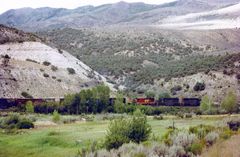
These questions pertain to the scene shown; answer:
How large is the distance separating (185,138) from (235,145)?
3.84 meters

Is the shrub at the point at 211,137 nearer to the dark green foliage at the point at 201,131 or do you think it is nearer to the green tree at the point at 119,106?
the dark green foliage at the point at 201,131

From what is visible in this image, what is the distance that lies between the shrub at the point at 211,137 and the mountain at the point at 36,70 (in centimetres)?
6054

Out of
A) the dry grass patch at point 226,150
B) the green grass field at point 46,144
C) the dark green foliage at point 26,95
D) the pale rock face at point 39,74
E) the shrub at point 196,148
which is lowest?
the green grass field at point 46,144

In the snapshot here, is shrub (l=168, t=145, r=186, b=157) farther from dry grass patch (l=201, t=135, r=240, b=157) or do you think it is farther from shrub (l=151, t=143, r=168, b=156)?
dry grass patch (l=201, t=135, r=240, b=157)

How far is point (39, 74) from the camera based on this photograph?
9731cm

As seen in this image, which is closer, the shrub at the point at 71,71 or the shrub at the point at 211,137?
the shrub at the point at 211,137

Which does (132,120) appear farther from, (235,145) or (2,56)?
(2,56)

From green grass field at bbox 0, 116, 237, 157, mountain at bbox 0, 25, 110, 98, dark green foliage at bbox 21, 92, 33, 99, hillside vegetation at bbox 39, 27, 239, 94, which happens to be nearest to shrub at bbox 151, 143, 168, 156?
green grass field at bbox 0, 116, 237, 157

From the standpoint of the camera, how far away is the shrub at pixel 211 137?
27.7m

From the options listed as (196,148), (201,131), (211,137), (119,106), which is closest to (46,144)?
(201,131)

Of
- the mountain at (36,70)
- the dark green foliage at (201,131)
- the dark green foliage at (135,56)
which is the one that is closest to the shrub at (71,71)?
the mountain at (36,70)

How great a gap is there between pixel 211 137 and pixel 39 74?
71638mm

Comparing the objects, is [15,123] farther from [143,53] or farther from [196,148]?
[143,53]

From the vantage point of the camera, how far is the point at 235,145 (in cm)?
2344
